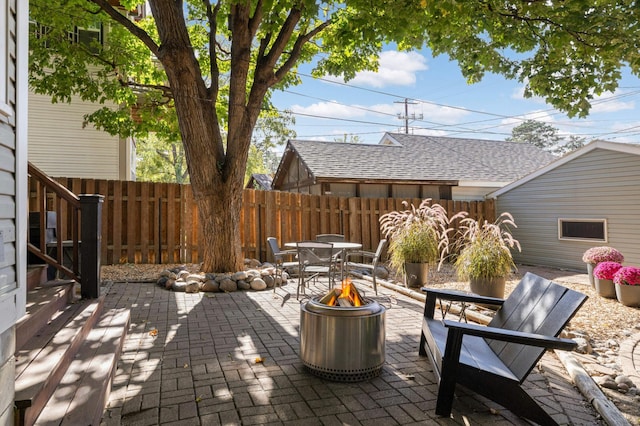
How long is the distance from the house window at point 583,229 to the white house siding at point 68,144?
12.9 metres

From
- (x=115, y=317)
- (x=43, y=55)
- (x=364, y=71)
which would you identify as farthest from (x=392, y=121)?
(x=115, y=317)

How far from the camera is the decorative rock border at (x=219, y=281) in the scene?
640cm

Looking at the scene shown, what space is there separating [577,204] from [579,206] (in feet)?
0.24

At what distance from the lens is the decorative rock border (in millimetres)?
6398

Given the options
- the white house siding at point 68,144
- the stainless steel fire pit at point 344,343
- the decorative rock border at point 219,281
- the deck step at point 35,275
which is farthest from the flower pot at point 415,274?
the white house siding at point 68,144

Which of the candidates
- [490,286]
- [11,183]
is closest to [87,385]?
[11,183]

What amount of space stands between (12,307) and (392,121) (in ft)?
121

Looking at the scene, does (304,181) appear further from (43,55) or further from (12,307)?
(12,307)

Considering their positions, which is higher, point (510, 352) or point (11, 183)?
point (11, 183)

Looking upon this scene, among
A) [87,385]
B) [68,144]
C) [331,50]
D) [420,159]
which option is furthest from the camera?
[420,159]

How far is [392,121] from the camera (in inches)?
1446

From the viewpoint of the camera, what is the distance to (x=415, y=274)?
22.2 feet

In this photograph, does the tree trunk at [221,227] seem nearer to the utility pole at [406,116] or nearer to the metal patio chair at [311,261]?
the metal patio chair at [311,261]

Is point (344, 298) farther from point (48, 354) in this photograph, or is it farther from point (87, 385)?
point (48, 354)
